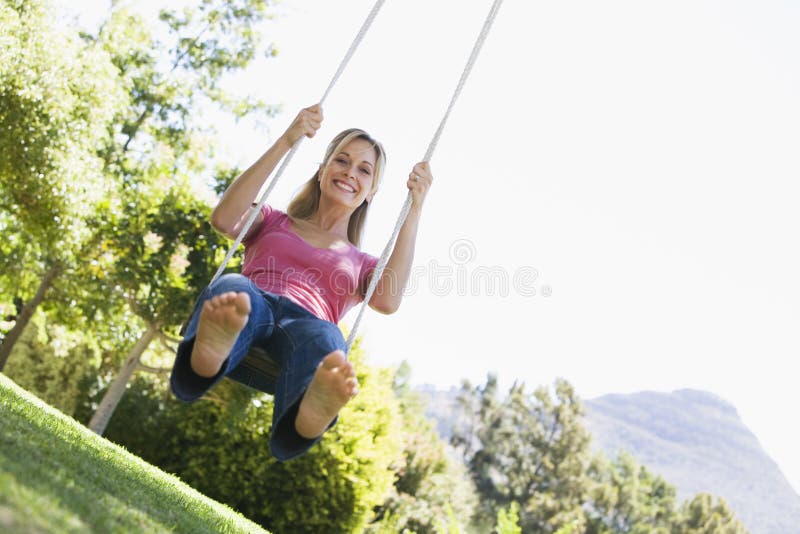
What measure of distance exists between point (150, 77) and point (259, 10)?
2.34 meters

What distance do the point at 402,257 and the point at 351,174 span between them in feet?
1.46

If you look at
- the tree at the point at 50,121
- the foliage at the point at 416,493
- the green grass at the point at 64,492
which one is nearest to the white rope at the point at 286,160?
the green grass at the point at 64,492

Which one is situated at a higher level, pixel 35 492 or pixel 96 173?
pixel 96 173

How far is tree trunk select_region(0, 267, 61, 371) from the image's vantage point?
480 inches

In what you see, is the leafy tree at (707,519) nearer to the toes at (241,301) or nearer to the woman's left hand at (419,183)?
the woman's left hand at (419,183)

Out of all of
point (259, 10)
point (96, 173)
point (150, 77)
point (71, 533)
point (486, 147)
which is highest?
point (486, 147)

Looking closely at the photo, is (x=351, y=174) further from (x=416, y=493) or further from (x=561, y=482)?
(x=561, y=482)

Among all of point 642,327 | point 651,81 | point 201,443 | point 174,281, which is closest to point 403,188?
point 174,281

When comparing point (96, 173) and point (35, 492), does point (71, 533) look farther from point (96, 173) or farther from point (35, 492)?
point (96, 173)

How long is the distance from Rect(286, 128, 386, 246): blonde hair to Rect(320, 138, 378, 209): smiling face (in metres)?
0.01

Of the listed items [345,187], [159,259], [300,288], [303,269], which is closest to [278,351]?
[300,288]

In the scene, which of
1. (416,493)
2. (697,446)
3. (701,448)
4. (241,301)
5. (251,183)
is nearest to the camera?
(241,301)

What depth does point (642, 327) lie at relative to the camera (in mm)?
81500

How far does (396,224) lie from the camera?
3.22m
